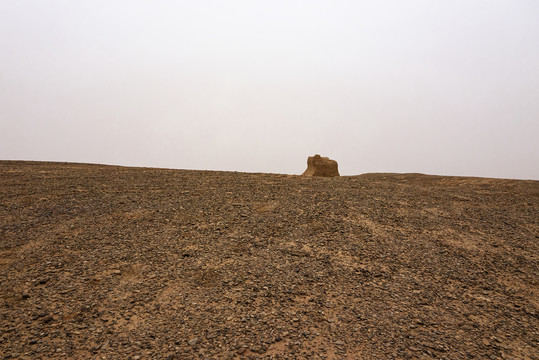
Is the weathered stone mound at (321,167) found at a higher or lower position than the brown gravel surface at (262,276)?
higher

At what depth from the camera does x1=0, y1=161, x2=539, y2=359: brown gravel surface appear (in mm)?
3100

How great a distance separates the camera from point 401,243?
5.36 m

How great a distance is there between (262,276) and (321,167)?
35.3ft

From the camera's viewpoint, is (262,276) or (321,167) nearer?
(262,276)

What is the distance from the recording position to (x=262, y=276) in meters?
4.19

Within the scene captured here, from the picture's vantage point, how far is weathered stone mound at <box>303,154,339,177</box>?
14.4 m

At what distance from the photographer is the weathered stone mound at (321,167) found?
14.4 meters

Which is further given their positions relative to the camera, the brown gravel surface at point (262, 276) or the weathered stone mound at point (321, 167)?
the weathered stone mound at point (321, 167)

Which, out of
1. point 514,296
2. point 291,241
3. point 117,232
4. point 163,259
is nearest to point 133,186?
point 117,232

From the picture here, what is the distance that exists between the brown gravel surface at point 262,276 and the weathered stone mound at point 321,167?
6721mm

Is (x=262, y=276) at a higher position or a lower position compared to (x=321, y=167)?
lower

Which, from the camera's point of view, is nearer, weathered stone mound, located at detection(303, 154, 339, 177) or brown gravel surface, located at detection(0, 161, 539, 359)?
brown gravel surface, located at detection(0, 161, 539, 359)

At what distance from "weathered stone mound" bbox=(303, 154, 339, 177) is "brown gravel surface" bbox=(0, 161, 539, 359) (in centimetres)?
672

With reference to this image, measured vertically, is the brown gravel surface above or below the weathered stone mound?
below
